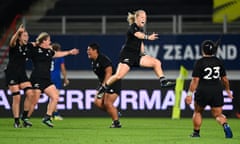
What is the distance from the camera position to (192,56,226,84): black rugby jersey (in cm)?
1552

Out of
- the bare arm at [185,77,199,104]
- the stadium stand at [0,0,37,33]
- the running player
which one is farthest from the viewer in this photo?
the stadium stand at [0,0,37,33]

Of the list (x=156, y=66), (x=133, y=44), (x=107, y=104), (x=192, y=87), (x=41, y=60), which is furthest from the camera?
(x=41, y=60)

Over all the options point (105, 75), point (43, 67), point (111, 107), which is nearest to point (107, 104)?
point (111, 107)

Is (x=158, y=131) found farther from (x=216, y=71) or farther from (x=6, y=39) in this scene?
(x=6, y=39)

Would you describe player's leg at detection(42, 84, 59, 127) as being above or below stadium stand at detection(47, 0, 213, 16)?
below

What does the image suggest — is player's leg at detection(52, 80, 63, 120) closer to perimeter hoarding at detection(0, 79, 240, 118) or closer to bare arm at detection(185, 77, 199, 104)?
perimeter hoarding at detection(0, 79, 240, 118)

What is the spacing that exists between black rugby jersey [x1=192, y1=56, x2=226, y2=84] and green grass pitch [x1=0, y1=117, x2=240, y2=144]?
1090mm

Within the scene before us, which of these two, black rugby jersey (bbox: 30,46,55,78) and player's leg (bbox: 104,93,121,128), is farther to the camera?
black rugby jersey (bbox: 30,46,55,78)

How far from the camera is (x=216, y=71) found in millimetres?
15570

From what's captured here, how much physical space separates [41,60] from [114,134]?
3.73 meters

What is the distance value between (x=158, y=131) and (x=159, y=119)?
6024 millimetres

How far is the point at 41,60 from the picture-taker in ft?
65.6

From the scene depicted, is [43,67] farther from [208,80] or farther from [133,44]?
[208,80]

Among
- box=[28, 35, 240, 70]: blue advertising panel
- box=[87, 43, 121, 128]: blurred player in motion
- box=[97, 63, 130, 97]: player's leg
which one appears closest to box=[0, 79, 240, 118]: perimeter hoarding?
box=[28, 35, 240, 70]: blue advertising panel
